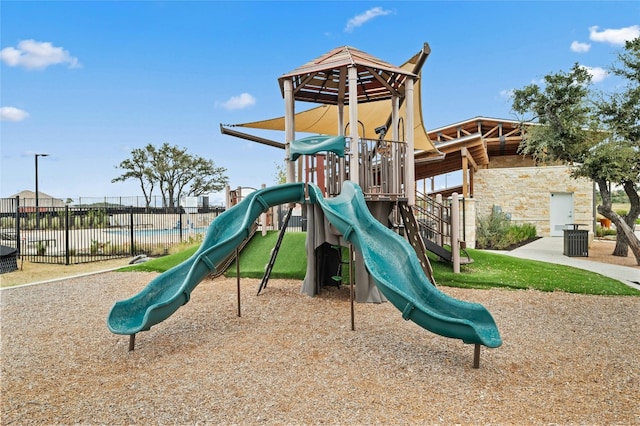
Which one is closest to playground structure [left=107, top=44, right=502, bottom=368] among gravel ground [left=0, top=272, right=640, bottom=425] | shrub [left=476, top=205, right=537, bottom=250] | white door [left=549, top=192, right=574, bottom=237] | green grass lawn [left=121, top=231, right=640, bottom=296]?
gravel ground [left=0, top=272, right=640, bottom=425]

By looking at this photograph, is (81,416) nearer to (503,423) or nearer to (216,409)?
(216,409)

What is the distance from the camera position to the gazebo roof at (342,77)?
6871mm

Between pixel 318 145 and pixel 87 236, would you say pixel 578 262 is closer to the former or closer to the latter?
pixel 318 145

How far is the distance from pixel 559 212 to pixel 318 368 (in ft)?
59.2

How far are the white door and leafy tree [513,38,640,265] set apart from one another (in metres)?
5.78

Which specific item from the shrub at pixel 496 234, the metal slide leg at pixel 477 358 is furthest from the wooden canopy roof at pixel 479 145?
the metal slide leg at pixel 477 358

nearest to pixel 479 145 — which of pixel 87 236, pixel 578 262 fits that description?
pixel 578 262

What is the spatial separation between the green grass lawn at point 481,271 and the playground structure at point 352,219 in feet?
2.69

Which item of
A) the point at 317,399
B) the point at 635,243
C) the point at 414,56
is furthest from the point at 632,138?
the point at 317,399

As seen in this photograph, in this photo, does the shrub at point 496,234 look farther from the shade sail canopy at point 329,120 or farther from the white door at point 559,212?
the shade sail canopy at point 329,120

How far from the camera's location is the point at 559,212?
18281 mm

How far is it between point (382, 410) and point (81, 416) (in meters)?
2.46

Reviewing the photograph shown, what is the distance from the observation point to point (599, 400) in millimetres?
3428

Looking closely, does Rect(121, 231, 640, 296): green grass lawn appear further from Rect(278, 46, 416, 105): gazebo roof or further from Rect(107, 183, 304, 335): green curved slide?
Rect(278, 46, 416, 105): gazebo roof
